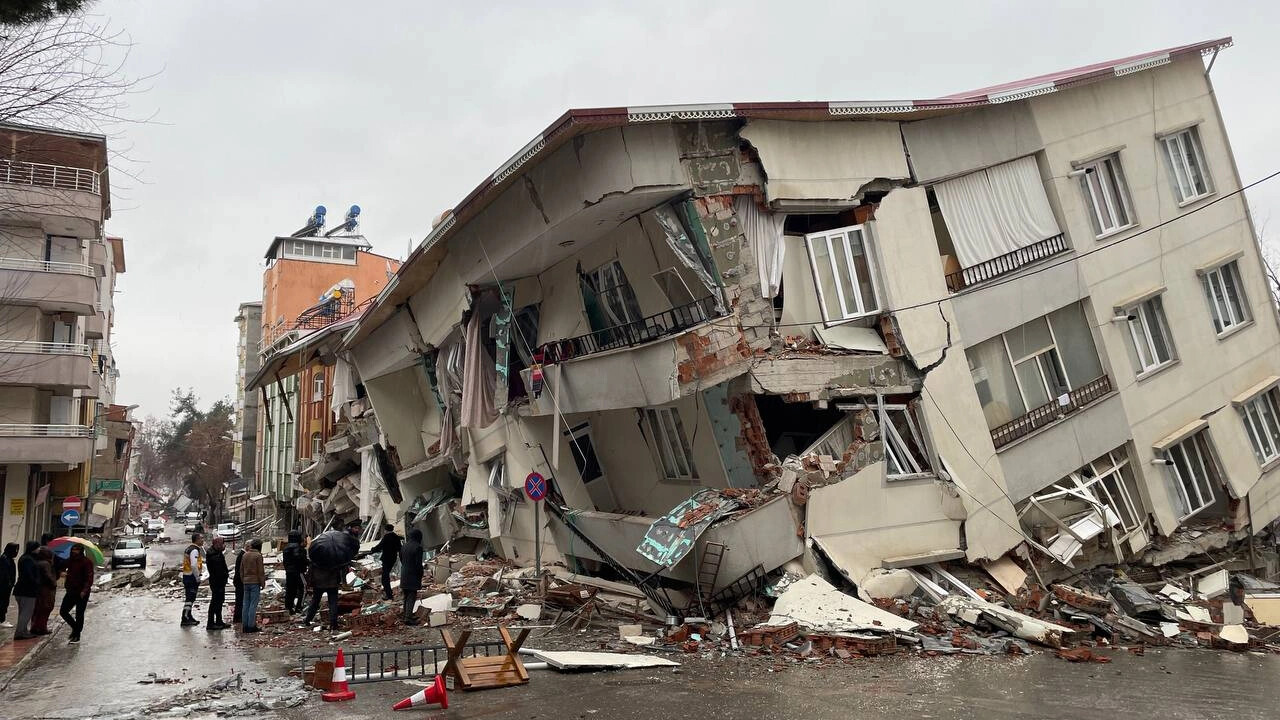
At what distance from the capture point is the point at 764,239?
13141 millimetres

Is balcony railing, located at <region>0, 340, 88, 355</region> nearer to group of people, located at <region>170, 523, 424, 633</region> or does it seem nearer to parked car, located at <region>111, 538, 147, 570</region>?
parked car, located at <region>111, 538, 147, 570</region>

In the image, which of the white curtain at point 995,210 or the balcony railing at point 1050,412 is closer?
the balcony railing at point 1050,412

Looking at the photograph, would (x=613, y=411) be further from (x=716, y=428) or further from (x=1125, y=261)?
(x=1125, y=261)

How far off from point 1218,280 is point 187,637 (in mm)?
18896

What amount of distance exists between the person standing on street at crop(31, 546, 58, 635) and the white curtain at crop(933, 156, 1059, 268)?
47.3ft

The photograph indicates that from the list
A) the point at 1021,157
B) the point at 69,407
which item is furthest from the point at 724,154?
the point at 69,407

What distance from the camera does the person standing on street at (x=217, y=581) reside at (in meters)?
13.2

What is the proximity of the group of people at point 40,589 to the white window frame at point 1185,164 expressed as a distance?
63.1ft

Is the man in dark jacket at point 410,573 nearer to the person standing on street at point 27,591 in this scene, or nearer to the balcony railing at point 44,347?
the person standing on street at point 27,591

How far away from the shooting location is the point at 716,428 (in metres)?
14.4

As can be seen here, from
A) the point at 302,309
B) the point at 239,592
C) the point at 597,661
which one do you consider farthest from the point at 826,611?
the point at 302,309

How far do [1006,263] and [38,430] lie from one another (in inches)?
1013

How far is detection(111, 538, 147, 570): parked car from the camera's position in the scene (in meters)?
31.9

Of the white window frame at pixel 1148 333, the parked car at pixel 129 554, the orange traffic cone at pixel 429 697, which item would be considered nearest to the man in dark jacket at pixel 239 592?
the orange traffic cone at pixel 429 697
